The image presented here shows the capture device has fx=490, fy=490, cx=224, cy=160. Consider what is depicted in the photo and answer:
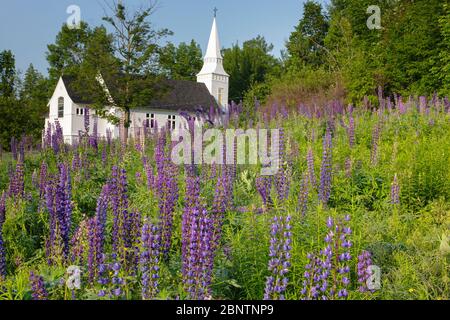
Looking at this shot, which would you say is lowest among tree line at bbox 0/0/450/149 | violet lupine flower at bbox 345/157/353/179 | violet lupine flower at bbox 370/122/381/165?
violet lupine flower at bbox 345/157/353/179

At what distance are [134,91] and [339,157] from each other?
1960cm

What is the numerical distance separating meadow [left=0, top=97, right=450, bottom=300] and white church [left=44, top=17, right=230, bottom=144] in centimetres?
2320

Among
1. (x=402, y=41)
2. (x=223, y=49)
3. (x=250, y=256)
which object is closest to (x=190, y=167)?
(x=250, y=256)

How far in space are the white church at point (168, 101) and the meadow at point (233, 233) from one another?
23204mm

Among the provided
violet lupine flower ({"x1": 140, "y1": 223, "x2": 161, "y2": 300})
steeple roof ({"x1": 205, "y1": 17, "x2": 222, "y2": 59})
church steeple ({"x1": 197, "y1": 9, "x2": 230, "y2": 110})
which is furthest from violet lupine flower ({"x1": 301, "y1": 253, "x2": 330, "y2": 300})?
steeple roof ({"x1": 205, "y1": 17, "x2": 222, "y2": 59})

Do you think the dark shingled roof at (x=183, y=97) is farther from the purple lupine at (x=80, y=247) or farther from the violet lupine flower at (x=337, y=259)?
the violet lupine flower at (x=337, y=259)

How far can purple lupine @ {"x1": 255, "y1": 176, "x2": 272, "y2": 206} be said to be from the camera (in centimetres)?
485

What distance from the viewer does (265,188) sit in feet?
16.9

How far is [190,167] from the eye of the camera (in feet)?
21.3

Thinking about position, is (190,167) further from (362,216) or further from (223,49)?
(223,49)

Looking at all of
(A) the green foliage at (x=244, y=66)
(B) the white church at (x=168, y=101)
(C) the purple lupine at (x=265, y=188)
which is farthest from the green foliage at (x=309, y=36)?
(C) the purple lupine at (x=265, y=188)

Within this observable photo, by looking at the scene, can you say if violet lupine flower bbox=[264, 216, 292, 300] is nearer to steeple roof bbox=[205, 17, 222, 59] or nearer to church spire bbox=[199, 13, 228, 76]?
church spire bbox=[199, 13, 228, 76]

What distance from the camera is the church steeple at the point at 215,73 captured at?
55.8 m
